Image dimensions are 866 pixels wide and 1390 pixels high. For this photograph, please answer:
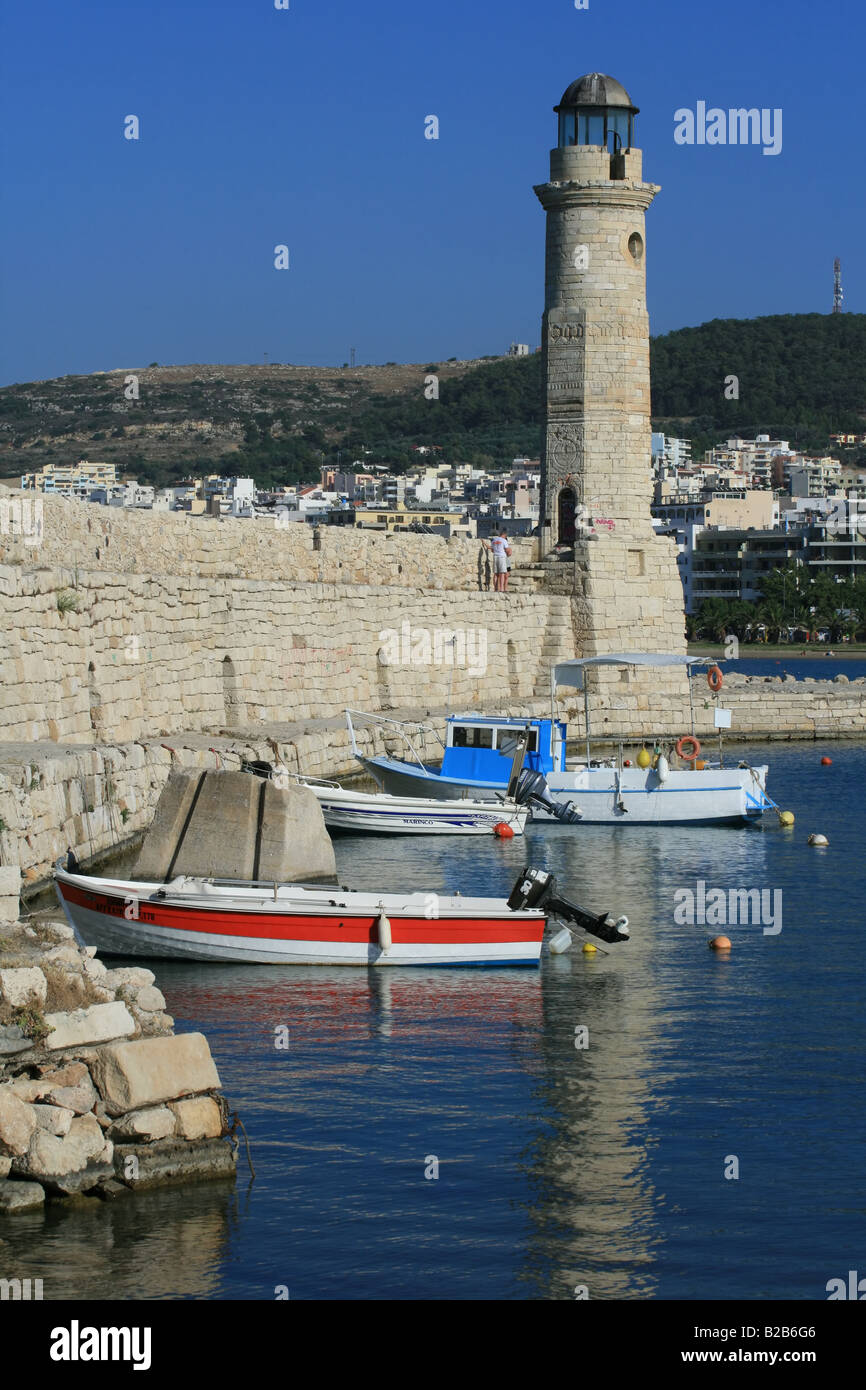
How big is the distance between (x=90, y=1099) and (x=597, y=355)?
68.8ft

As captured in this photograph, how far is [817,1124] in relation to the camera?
9.73 metres

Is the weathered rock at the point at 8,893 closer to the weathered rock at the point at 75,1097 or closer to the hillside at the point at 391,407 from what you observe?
the weathered rock at the point at 75,1097

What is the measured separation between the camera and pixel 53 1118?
26.1 feet

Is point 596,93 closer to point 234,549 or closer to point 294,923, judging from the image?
point 234,549

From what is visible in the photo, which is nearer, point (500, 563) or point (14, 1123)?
point (14, 1123)

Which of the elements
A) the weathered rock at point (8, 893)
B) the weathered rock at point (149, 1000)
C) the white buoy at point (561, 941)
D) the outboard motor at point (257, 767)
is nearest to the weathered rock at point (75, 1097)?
the weathered rock at point (149, 1000)

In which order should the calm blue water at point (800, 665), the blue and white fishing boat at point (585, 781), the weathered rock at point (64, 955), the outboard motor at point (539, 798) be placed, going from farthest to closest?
1. the calm blue water at point (800, 665)
2. the blue and white fishing boat at point (585, 781)
3. the outboard motor at point (539, 798)
4. the weathered rock at point (64, 955)

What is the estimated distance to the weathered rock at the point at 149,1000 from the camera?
9164 mm

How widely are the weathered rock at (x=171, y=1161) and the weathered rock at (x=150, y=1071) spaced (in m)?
0.18

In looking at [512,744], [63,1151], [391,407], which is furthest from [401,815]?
[391,407]

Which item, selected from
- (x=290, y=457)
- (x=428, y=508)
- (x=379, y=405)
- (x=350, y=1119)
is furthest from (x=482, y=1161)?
(x=379, y=405)
